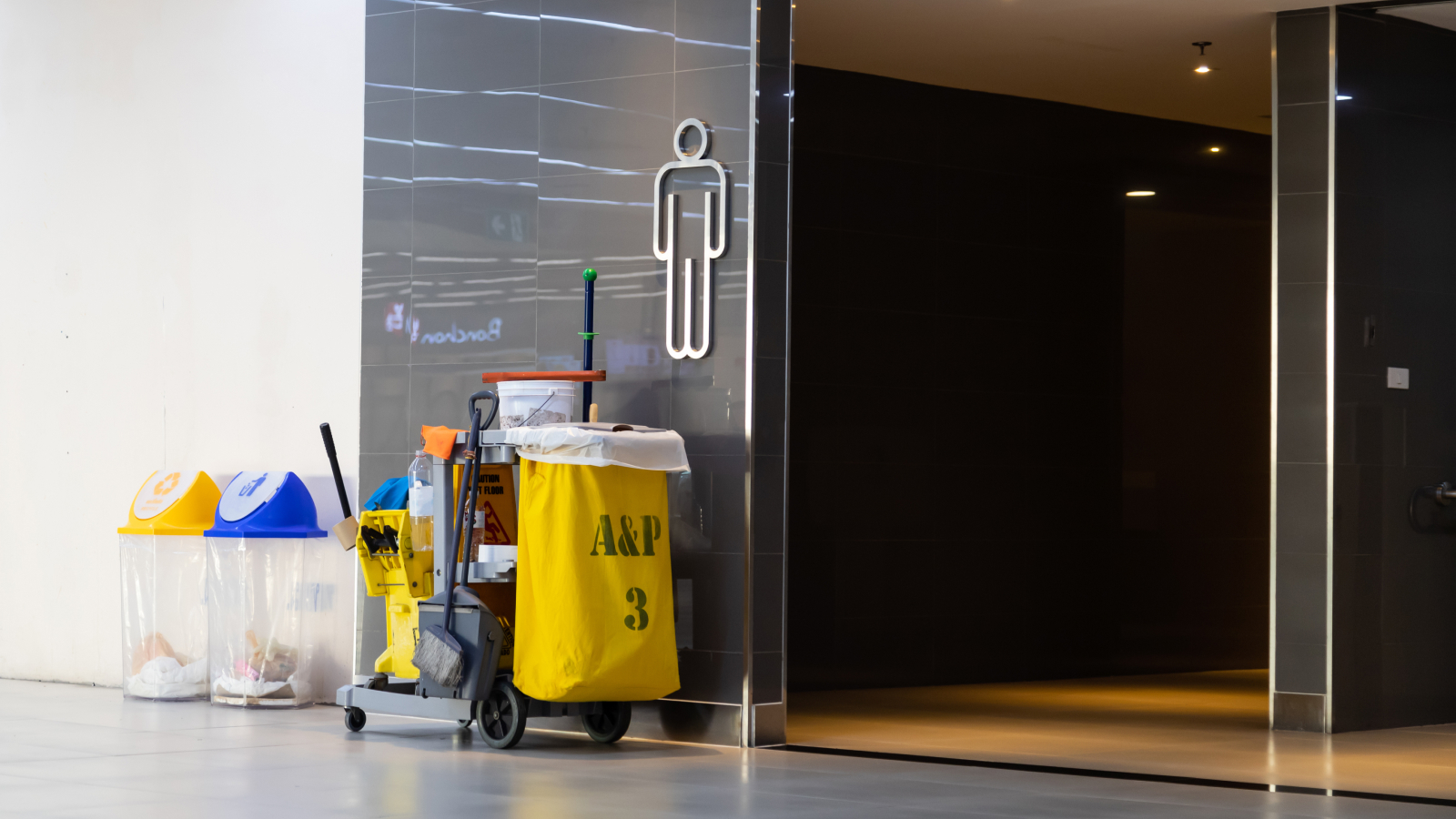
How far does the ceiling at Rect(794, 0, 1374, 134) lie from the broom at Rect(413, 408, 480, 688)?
8.30 feet

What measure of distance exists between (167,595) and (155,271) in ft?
4.95

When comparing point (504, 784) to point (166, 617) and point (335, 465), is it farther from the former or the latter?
point (166, 617)

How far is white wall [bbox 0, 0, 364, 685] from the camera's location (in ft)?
24.3

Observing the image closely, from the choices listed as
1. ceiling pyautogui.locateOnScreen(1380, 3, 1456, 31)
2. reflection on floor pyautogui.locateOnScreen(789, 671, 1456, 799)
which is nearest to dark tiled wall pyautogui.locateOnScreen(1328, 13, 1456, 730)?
ceiling pyautogui.locateOnScreen(1380, 3, 1456, 31)

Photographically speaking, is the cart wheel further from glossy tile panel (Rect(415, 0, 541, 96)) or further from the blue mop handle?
glossy tile panel (Rect(415, 0, 541, 96))

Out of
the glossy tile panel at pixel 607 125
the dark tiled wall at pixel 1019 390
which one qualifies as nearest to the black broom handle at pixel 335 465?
the glossy tile panel at pixel 607 125

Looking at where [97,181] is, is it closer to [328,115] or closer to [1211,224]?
[328,115]

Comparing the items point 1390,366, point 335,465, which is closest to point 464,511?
point 335,465

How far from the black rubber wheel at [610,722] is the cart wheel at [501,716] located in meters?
0.25

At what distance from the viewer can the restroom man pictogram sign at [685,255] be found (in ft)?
20.5

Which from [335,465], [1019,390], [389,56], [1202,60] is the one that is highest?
[1202,60]

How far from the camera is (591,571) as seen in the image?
582cm

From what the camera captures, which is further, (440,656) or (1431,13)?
(1431,13)

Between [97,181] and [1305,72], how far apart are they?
17.5ft
